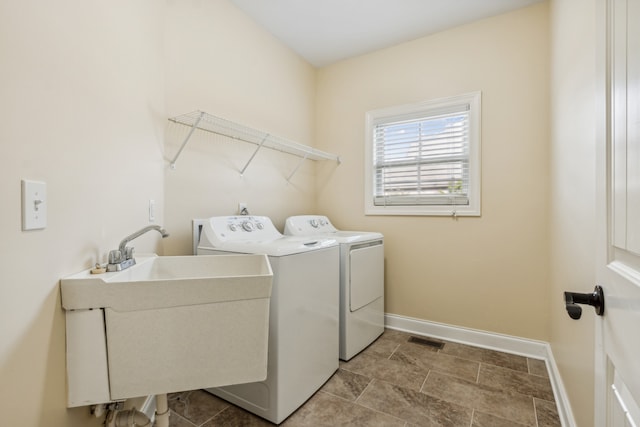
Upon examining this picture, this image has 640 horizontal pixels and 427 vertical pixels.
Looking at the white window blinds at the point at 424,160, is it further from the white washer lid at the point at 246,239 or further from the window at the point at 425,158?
the white washer lid at the point at 246,239

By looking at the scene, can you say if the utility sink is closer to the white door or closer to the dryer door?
the white door

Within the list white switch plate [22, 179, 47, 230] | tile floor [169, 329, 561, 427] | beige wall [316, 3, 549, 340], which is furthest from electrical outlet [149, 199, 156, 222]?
beige wall [316, 3, 549, 340]

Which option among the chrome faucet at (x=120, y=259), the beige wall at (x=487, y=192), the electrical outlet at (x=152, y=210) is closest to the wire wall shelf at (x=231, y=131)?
the electrical outlet at (x=152, y=210)

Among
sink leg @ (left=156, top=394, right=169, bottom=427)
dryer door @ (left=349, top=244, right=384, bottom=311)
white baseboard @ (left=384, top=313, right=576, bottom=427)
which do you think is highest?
dryer door @ (left=349, top=244, right=384, bottom=311)

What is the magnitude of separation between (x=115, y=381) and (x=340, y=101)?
9.07 ft

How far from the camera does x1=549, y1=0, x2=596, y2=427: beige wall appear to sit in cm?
110

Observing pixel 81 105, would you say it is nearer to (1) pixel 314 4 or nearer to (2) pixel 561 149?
(1) pixel 314 4

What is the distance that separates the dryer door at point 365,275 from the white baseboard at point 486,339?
1.25 feet

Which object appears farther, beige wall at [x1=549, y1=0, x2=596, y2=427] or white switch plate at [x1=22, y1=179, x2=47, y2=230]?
beige wall at [x1=549, y1=0, x2=596, y2=427]

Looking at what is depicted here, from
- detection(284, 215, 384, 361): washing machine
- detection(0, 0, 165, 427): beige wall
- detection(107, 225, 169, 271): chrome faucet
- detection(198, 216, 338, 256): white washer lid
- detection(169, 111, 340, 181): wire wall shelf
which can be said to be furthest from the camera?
detection(284, 215, 384, 361): washing machine

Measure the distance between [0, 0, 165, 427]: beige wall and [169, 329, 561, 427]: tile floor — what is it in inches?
28.2

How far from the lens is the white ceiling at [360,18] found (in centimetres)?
209

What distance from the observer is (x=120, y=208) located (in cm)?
120

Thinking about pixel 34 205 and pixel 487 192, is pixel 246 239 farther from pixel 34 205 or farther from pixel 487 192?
pixel 487 192
